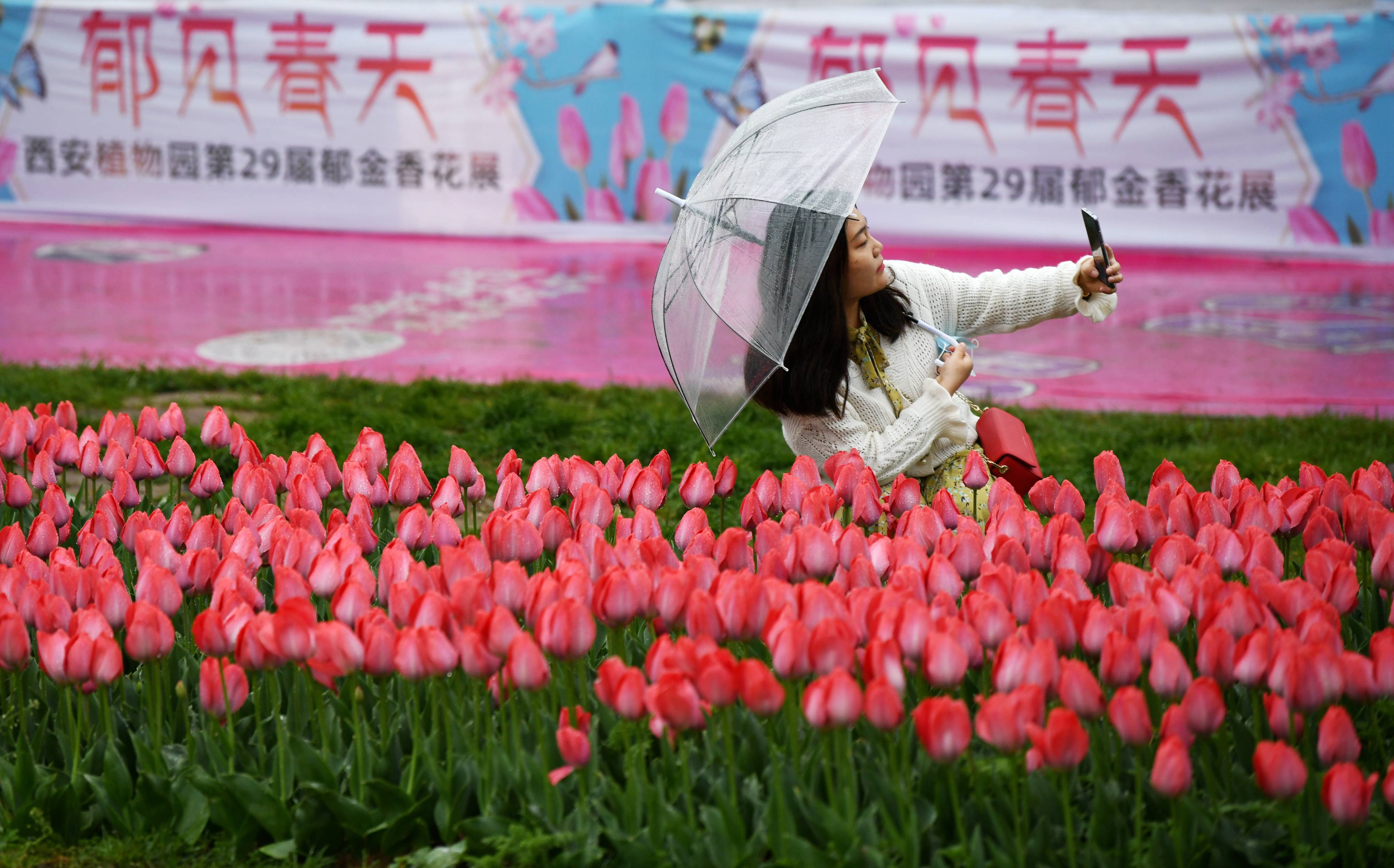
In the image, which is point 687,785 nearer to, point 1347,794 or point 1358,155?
point 1347,794

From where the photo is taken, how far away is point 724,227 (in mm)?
3482

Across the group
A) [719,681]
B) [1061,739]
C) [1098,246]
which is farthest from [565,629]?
[1098,246]

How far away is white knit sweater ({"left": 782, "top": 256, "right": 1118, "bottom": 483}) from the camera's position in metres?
3.68

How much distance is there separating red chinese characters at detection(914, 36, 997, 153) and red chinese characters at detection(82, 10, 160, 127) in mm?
6155

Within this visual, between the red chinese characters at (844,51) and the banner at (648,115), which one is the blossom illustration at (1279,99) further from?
the red chinese characters at (844,51)

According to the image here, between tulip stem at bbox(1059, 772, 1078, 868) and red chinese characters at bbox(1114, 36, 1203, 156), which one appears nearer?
tulip stem at bbox(1059, 772, 1078, 868)

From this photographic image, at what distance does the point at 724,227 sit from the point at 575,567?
3.80 feet

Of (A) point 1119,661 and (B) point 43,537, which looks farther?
(B) point 43,537

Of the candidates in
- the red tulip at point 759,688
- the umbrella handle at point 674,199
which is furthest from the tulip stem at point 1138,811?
the umbrella handle at point 674,199

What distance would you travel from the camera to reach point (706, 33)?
1126 centimetres

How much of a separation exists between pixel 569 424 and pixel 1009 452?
8.94ft

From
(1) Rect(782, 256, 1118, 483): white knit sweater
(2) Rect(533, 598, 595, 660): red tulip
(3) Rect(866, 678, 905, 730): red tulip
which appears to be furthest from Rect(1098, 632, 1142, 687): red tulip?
(1) Rect(782, 256, 1118, 483): white knit sweater

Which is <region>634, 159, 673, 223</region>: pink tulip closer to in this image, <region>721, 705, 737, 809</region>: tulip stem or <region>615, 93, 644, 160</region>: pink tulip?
<region>615, 93, 644, 160</region>: pink tulip

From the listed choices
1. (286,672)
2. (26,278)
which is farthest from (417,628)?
(26,278)
